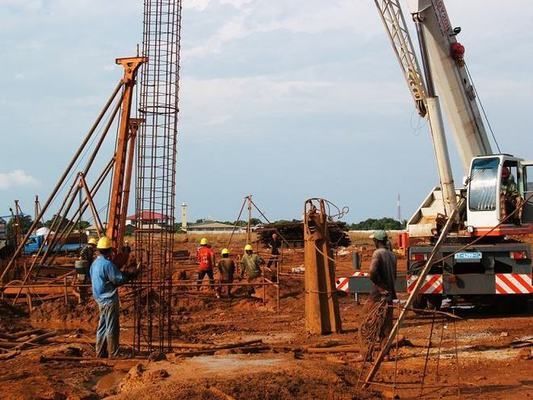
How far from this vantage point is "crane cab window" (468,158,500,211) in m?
15.1

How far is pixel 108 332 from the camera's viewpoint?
1162 cm

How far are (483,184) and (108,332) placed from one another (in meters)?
7.83

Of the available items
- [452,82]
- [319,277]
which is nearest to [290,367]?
[319,277]

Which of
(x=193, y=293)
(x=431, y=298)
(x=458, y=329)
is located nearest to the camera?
(x=458, y=329)

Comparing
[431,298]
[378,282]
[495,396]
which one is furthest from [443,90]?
[495,396]

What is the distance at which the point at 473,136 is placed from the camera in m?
16.6

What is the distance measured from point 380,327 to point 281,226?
34.0 metres

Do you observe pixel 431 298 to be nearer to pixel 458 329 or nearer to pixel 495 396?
pixel 458 329

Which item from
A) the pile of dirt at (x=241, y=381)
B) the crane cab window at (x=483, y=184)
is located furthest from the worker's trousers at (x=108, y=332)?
the crane cab window at (x=483, y=184)

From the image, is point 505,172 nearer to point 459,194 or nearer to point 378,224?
point 459,194

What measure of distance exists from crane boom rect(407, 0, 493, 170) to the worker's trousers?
27.5 ft

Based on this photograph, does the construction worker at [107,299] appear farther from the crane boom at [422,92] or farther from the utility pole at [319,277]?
the crane boom at [422,92]

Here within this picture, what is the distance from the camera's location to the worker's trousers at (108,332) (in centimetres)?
1161

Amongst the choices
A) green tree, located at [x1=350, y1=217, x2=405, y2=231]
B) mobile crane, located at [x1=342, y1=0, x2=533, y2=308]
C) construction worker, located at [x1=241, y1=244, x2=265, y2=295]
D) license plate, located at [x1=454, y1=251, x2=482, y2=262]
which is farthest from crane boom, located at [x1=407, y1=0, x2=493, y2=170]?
green tree, located at [x1=350, y1=217, x2=405, y2=231]
